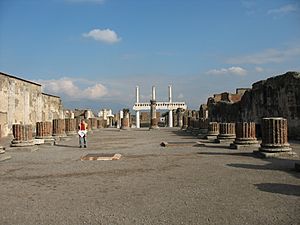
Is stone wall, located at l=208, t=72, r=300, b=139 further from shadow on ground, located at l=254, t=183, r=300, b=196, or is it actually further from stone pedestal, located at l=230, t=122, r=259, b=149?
shadow on ground, located at l=254, t=183, r=300, b=196

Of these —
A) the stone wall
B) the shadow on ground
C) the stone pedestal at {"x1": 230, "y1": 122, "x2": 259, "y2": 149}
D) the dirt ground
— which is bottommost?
the dirt ground

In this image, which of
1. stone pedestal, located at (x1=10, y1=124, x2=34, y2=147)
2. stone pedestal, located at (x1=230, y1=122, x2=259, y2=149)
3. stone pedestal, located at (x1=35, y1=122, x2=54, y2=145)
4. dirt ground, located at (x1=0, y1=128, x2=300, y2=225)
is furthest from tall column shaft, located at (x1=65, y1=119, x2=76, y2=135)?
dirt ground, located at (x1=0, y1=128, x2=300, y2=225)

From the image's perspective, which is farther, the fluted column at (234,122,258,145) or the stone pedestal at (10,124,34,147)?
the stone pedestal at (10,124,34,147)

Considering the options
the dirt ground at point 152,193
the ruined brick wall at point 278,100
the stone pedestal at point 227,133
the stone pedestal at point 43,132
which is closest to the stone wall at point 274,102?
the ruined brick wall at point 278,100

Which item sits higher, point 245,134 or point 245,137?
point 245,134

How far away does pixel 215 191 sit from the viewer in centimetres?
529

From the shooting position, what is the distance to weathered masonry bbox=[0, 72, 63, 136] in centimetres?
2180

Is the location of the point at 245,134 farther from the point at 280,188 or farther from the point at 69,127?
the point at 69,127

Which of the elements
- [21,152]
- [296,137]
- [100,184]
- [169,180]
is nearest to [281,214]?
[169,180]

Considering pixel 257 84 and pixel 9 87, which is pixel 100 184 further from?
pixel 9 87

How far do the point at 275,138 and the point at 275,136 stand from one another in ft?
0.20

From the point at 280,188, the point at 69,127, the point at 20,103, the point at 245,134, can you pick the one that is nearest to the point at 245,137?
the point at 245,134

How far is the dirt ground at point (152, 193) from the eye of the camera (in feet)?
13.2

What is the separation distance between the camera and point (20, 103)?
963 inches
